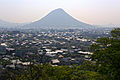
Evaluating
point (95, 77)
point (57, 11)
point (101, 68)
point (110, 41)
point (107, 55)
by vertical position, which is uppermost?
point (57, 11)

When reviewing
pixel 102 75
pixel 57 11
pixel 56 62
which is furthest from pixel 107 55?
pixel 57 11

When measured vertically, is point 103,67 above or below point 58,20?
below

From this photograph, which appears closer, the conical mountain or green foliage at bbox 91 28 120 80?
green foliage at bbox 91 28 120 80

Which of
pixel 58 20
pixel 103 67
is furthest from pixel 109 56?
pixel 58 20

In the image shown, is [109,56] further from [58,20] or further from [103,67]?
[58,20]

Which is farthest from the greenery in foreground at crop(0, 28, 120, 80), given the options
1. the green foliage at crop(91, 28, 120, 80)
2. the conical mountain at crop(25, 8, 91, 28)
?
the conical mountain at crop(25, 8, 91, 28)

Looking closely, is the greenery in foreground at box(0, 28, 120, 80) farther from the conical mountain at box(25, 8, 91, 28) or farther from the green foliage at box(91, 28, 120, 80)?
the conical mountain at box(25, 8, 91, 28)

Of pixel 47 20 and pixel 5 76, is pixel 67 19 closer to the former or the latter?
pixel 47 20

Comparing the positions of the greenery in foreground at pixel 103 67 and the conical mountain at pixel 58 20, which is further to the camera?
the conical mountain at pixel 58 20

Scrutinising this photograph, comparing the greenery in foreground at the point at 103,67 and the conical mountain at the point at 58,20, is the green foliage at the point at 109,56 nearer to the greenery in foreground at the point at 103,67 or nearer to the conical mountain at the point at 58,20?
the greenery in foreground at the point at 103,67

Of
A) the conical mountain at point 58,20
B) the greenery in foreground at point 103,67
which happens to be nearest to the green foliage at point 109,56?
the greenery in foreground at point 103,67

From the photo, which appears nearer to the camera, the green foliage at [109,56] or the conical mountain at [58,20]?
the green foliage at [109,56]
